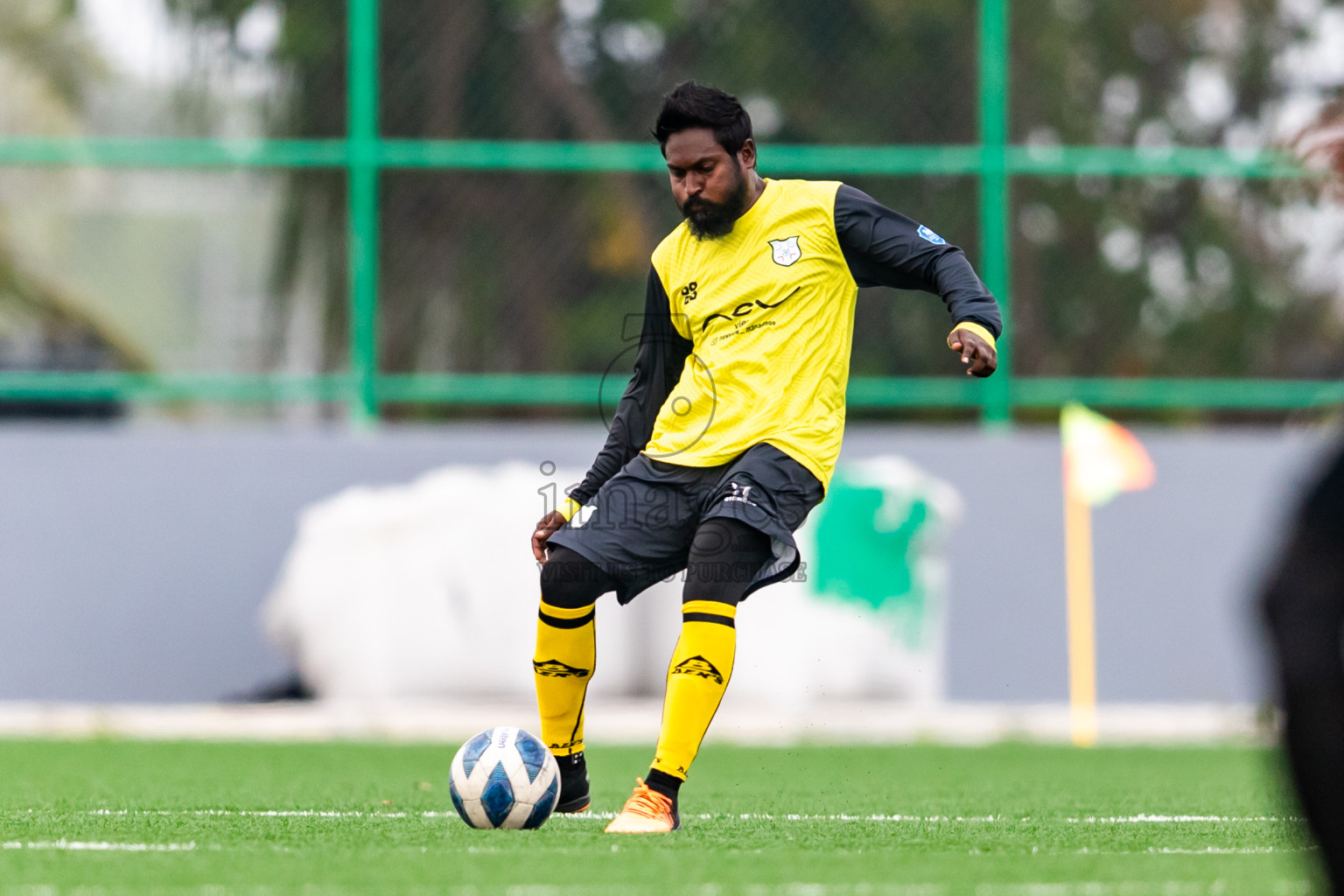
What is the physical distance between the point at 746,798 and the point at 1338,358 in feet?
21.4

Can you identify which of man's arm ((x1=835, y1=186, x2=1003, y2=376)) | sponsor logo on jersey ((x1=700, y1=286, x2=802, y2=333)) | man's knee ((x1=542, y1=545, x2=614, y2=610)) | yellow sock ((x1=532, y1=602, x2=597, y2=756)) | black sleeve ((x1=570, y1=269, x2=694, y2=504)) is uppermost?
man's arm ((x1=835, y1=186, x2=1003, y2=376))

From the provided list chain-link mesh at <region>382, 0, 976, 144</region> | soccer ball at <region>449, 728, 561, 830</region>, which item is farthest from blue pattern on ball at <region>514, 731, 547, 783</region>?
chain-link mesh at <region>382, 0, 976, 144</region>

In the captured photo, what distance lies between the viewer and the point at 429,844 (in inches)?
182

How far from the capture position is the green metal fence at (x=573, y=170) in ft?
35.3

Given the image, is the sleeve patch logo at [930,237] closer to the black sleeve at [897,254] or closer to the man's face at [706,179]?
the black sleeve at [897,254]

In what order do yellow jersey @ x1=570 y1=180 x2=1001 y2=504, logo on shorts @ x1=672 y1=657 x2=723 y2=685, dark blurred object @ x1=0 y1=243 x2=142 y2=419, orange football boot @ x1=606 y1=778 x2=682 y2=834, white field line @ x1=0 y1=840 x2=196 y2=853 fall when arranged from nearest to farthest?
1. white field line @ x1=0 y1=840 x2=196 y2=853
2. orange football boot @ x1=606 y1=778 x2=682 y2=834
3. logo on shorts @ x1=672 y1=657 x2=723 y2=685
4. yellow jersey @ x1=570 y1=180 x2=1001 y2=504
5. dark blurred object @ x1=0 y1=243 x2=142 y2=419

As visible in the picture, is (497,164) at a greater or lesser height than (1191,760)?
greater

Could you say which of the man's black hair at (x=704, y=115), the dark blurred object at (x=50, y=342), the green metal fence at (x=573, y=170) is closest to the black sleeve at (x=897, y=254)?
the man's black hair at (x=704, y=115)

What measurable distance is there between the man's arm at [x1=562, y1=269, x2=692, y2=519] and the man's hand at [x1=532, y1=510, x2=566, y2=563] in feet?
0.18

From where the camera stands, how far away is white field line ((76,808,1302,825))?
532 cm

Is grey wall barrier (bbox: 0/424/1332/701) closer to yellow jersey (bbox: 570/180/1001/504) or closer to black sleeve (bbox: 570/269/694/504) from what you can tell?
black sleeve (bbox: 570/269/694/504)

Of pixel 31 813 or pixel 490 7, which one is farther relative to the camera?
pixel 490 7

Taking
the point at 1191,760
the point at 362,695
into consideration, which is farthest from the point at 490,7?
the point at 1191,760

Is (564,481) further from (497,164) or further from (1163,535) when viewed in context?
(1163,535)
